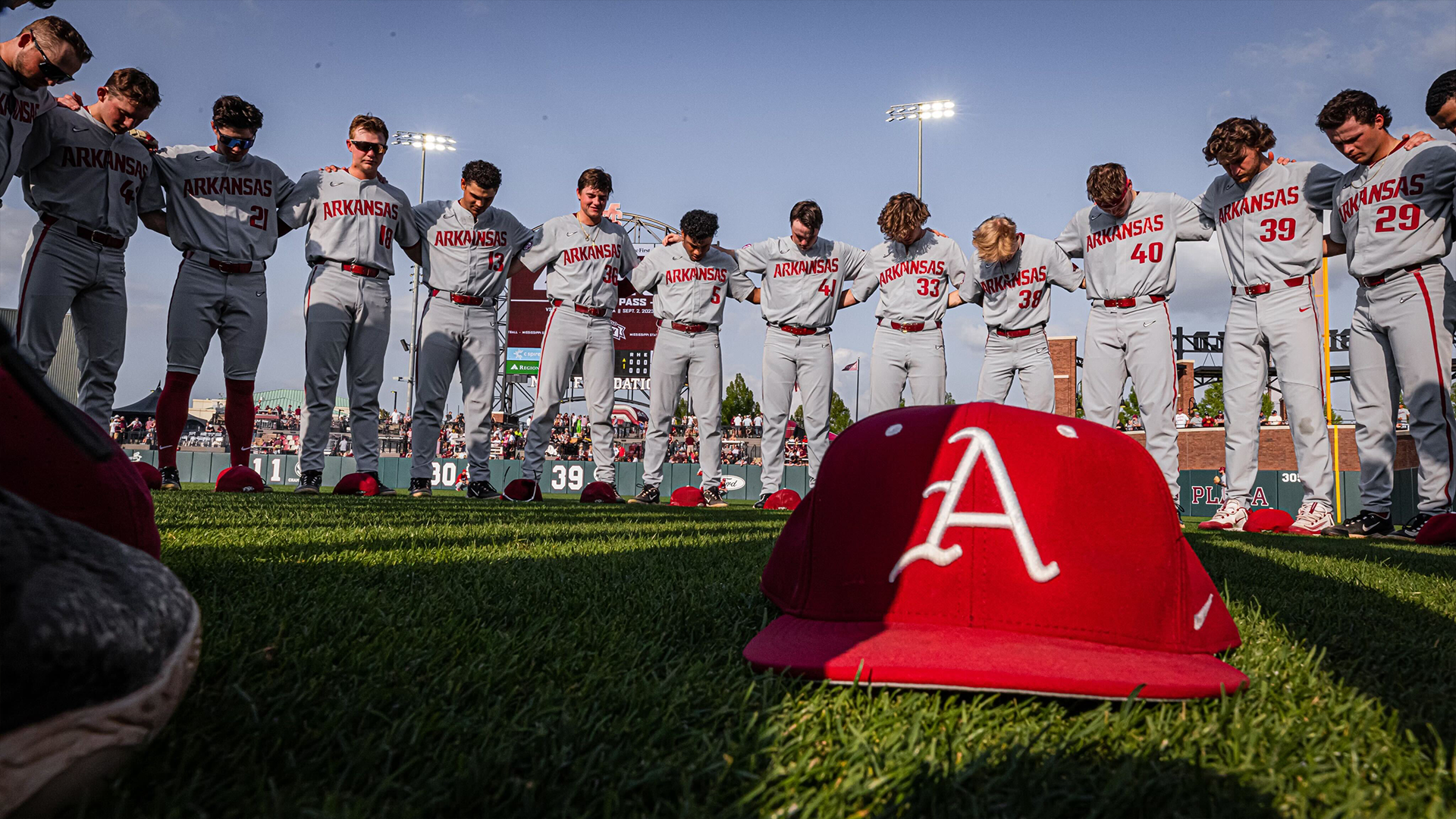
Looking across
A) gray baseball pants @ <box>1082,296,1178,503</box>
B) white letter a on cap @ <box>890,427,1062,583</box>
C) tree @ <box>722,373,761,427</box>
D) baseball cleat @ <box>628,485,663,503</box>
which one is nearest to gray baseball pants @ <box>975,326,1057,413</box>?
gray baseball pants @ <box>1082,296,1178,503</box>

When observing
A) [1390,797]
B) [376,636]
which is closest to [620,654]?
[376,636]

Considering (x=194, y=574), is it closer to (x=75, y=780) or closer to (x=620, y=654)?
(x=620, y=654)

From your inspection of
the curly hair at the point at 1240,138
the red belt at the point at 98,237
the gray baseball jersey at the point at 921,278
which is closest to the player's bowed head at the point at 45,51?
the red belt at the point at 98,237

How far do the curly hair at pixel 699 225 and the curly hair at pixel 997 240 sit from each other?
7.47 feet

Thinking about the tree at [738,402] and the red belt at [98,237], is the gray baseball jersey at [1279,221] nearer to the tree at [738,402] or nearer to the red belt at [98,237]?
the red belt at [98,237]

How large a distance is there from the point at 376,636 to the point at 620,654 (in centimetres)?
42

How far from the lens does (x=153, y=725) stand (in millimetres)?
707

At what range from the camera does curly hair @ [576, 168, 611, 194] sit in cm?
668

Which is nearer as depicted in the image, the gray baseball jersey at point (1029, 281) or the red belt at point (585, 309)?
the gray baseball jersey at point (1029, 281)

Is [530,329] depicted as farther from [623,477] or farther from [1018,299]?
[1018,299]

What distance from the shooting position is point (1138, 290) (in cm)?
554

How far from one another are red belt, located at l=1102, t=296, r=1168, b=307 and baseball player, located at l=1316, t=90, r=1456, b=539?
3.50 ft

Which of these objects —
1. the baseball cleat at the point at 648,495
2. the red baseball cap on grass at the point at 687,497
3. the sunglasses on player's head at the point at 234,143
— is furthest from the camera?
the red baseball cap on grass at the point at 687,497

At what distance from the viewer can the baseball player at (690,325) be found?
687 centimetres
